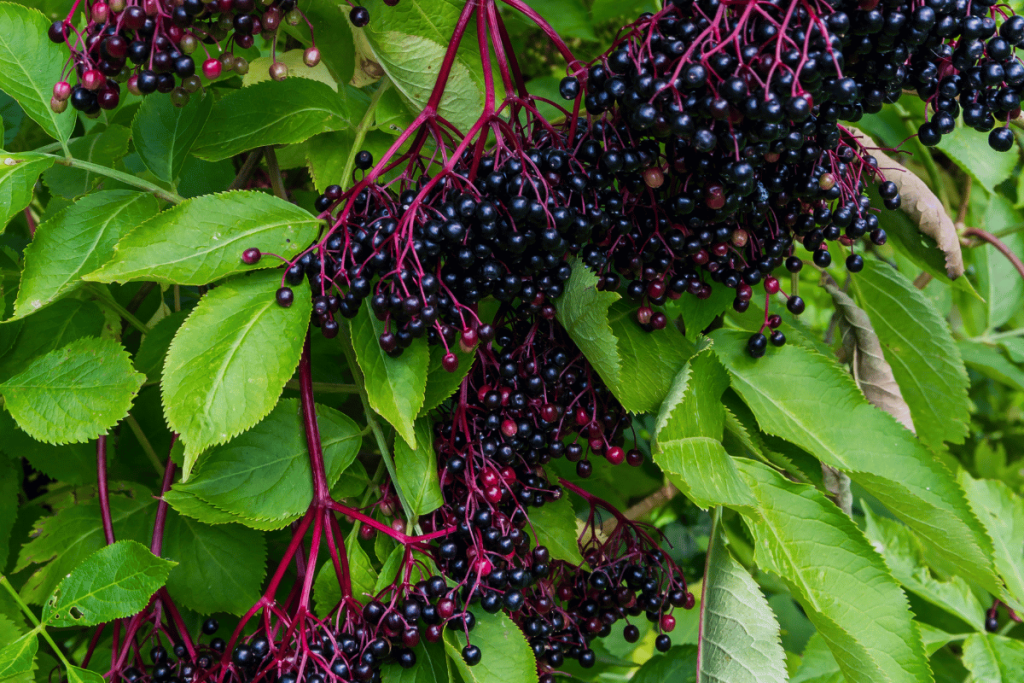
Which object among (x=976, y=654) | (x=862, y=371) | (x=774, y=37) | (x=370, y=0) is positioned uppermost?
(x=774, y=37)

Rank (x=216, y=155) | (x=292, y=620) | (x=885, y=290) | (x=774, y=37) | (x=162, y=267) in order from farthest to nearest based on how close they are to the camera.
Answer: (x=885, y=290) → (x=216, y=155) → (x=292, y=620) → (x=162, y=267) → (x=774, y=37)

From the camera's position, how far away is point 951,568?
5.00 feet

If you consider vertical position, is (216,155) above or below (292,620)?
above

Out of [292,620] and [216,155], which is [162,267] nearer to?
[216,155]

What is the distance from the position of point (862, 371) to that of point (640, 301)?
2.18 feet

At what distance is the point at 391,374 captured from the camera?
1.11 metres

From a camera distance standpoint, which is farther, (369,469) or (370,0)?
(369,469)

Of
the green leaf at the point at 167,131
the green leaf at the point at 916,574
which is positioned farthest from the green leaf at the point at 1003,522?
the green leaf at the point at 167,131

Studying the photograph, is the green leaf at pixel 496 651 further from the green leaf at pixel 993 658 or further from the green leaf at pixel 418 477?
the green leaf at pixel 993 658

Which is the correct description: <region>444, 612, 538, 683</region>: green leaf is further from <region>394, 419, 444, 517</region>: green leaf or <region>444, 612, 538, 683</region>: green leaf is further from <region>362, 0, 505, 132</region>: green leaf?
<region>362, 0, 505, 132</region>: green leaf

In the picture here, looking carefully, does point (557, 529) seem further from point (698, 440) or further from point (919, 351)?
point (919, 351)

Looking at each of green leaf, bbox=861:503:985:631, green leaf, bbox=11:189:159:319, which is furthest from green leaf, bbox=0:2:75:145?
green leaf, bbox=861:503:985:631

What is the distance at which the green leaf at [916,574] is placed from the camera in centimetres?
187

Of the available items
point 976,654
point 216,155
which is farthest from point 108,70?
point 976,654
